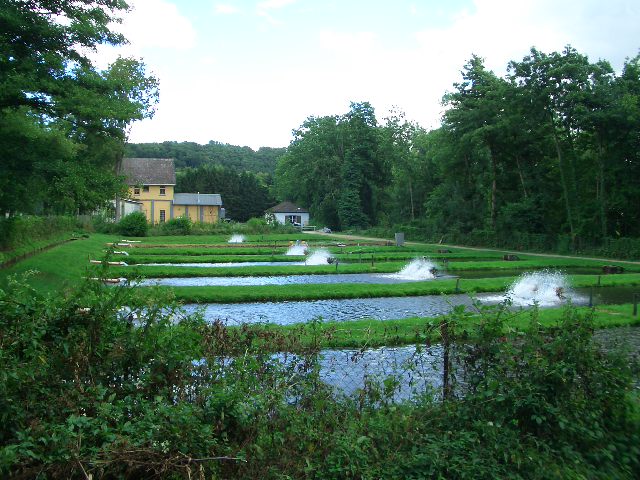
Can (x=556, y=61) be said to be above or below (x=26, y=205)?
above

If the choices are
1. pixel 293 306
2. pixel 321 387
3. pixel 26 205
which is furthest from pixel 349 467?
pixel 26 205

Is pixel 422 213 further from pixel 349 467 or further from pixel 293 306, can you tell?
pixel 349 467

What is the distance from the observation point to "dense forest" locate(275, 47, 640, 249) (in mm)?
37812

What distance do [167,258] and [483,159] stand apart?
31.0 m

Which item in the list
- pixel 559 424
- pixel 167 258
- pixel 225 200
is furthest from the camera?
pixel 225 200

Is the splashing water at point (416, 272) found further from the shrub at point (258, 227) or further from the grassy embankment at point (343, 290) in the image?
the shrub at point (258, 227)

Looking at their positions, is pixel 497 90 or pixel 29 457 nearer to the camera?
pixel 29 457

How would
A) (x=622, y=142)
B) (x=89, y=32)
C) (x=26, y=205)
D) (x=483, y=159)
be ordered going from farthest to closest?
1. (x=483, y=159)
2. (x=622, y=142)
3. (x=26, y=205)
4. (x=89, y=32)

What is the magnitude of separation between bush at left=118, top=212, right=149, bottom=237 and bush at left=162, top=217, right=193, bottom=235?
396cm

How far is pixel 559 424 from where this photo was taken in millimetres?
5148

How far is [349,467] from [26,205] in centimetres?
1823

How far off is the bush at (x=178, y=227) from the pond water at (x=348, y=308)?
150 feet

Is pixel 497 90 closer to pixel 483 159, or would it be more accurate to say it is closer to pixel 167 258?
A: pixel 483 159

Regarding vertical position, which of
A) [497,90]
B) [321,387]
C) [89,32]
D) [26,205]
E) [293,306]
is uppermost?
[497,90]
